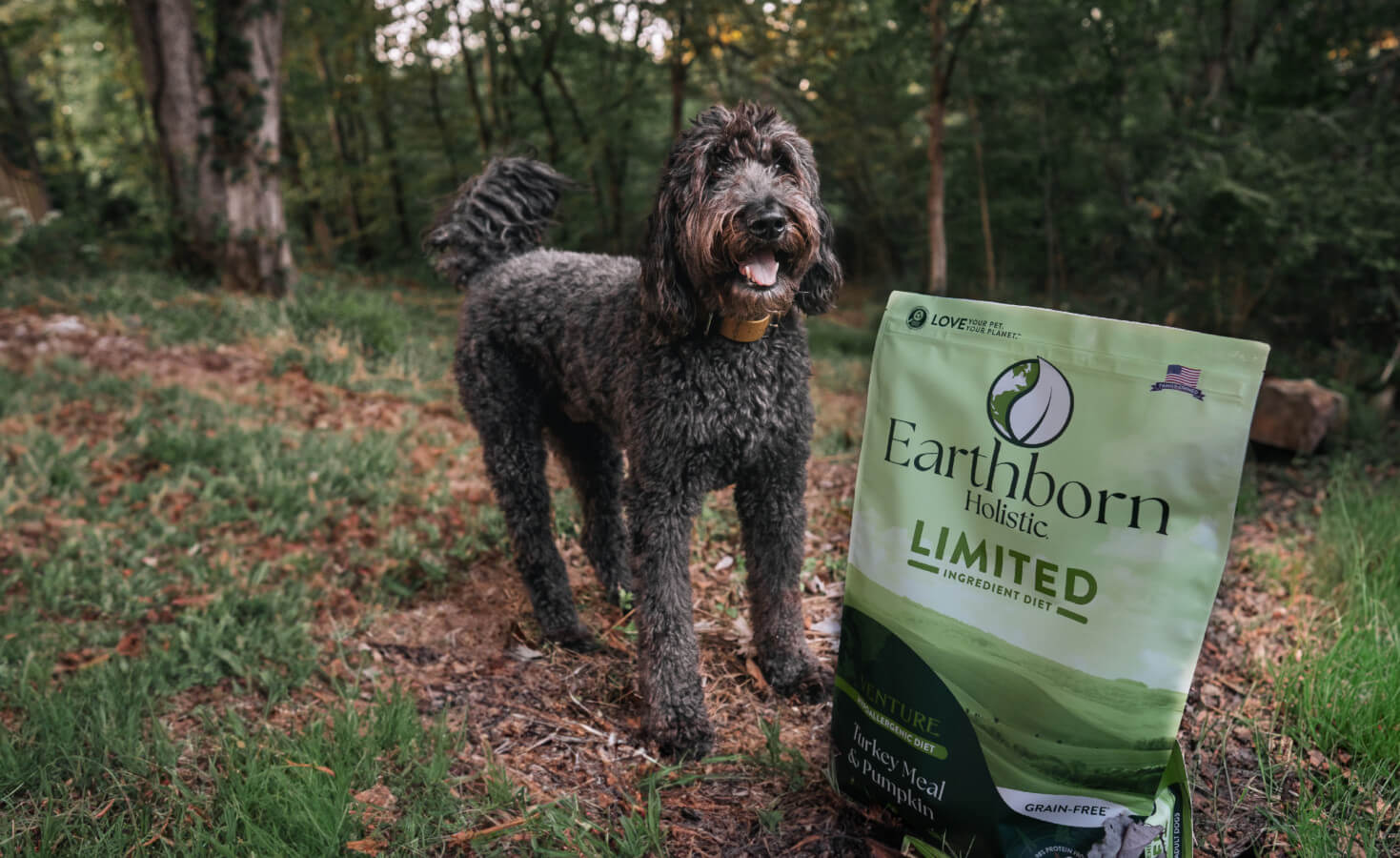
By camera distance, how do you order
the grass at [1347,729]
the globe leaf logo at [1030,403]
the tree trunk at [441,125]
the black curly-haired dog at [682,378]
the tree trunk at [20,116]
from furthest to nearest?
the tree trunk at [441,125] < the tree trunk at [20,116] < the black curly-haired dog at [682,378] < the grass at [1347,729] < the globe leaf logo at [1030,403]

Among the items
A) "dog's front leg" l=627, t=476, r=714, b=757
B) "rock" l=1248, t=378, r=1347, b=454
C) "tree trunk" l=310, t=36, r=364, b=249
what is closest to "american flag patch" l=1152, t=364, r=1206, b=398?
"dog's front leg" l=627, t=476, r=714, b=757

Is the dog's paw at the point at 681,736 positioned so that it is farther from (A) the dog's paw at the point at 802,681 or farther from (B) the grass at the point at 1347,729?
(B) the grass at the point at 1347,729

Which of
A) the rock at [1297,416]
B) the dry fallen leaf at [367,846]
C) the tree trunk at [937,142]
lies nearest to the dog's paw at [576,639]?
the dry fallen leaf at [367,846]

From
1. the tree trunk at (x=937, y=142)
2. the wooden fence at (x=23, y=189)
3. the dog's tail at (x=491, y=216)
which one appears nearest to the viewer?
the dog's tail at (x=491, y=216)

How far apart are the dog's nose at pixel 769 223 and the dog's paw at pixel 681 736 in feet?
4.77

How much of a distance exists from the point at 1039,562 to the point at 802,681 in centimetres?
126

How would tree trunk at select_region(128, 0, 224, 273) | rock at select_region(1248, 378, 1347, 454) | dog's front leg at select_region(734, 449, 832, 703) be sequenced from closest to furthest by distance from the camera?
dog's front leg at select_region(734, 449, 832, 703) < rock at select_region(1248, 378, 1347, 454) < tree trunk at select_region(128, 0, 224, 273)

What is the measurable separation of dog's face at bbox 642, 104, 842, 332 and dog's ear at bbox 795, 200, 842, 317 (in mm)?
39

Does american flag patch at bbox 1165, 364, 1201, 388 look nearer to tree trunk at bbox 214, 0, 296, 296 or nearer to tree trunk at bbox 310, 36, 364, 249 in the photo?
tree trunk at bbox 214, 0, 296, 296

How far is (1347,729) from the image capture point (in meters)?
2.16

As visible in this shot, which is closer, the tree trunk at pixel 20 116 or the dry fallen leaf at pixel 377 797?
the dry fallen leaf at pixel 377 797

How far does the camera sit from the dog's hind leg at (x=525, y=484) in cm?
308

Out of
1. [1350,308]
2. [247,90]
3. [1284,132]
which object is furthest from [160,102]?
[1350,308]

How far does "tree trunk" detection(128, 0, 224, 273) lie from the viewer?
7.72 metres
